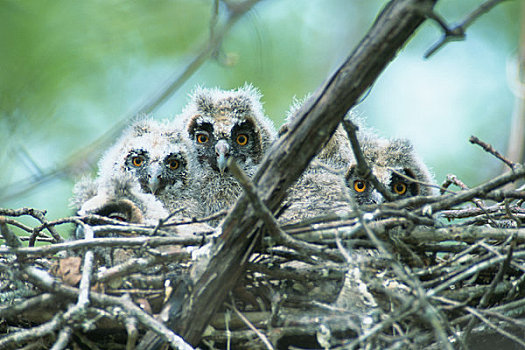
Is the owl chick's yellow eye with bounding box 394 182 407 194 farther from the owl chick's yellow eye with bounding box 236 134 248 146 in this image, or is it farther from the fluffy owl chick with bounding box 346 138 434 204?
the owl chick's yellow eye with bounding box 236 134 248 146

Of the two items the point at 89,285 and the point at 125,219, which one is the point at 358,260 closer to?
the point at 89,285

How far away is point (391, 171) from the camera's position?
10.9 ft

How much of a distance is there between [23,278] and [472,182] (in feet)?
13.5

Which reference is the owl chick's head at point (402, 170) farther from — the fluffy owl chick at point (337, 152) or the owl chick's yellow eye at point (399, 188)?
the fluffy owl chick at point (337, 152)

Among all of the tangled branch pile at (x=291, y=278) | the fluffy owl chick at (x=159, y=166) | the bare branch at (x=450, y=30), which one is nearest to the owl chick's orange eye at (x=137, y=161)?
the fluffy owl chick at (x=159, y=166)

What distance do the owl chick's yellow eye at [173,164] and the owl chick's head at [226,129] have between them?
0.75 feet

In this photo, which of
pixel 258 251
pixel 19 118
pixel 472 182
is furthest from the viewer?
pixel 472 182

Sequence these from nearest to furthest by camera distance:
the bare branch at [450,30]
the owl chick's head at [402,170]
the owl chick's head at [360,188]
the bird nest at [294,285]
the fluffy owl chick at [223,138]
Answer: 1. the bare branch at [450,30]
2. the bird nest at [294,285]
3. the owl chick's head at [360,188]
4. the owl chick's head at [402,170]
5. the fluffy owl chick at [223,138]

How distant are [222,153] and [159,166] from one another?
1.37 feet

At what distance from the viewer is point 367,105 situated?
19.6 ft

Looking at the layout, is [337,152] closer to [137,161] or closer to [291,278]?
[137,161]

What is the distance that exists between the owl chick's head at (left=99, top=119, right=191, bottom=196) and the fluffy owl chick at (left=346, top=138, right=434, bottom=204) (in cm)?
111

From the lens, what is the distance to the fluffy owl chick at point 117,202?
2.65 meters

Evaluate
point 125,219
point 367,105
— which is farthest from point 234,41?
point 125,219
